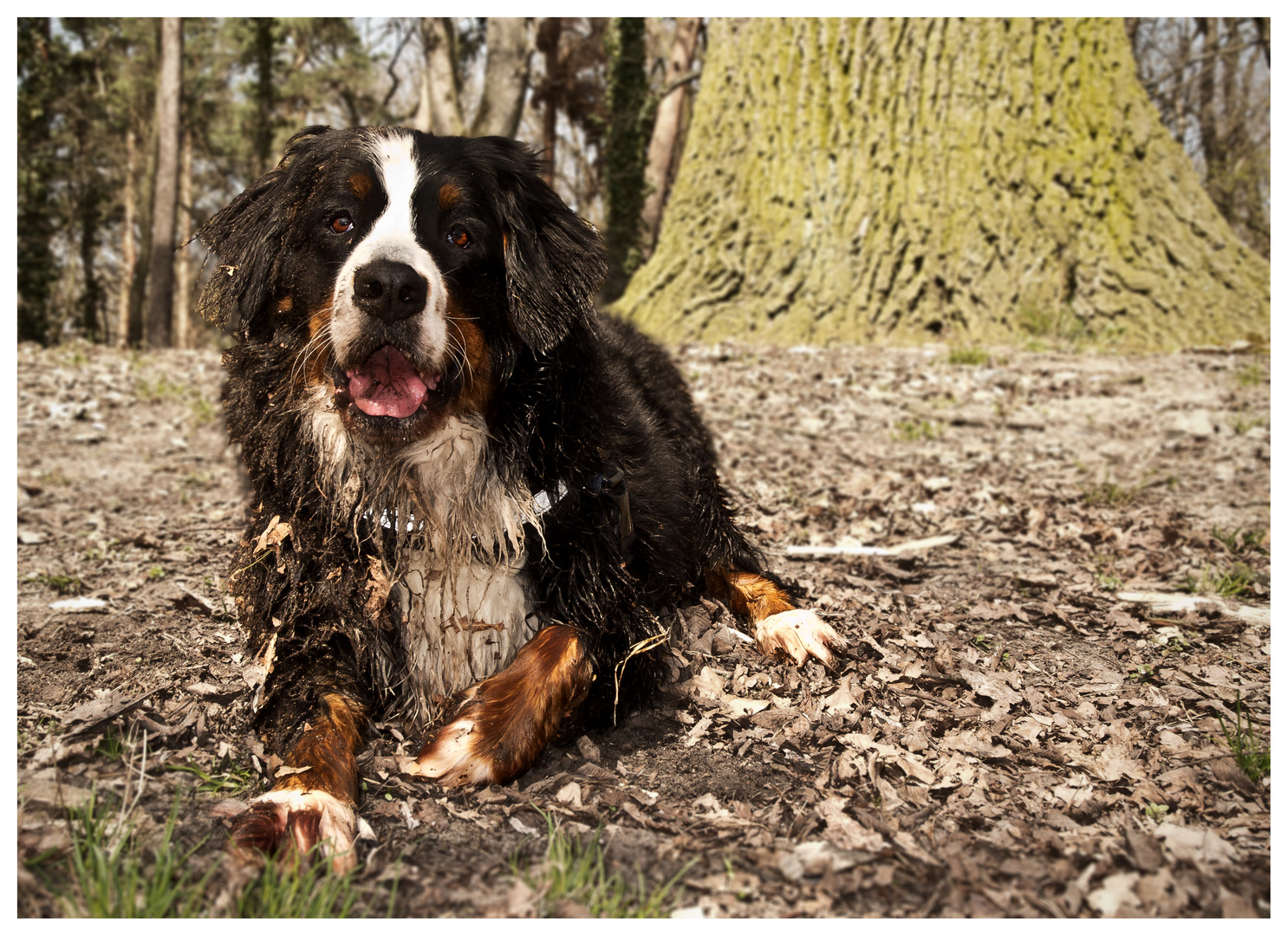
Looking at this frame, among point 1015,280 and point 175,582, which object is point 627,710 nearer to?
point 175,582

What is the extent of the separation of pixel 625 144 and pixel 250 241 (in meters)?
17.9

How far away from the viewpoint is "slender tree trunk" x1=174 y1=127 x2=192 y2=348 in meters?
25.2

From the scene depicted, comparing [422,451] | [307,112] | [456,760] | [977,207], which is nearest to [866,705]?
[456,760]

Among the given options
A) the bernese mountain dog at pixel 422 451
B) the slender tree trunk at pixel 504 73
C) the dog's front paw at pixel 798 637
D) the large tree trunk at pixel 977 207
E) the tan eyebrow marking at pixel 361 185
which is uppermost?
the slender tree trunk at pixel 504 73

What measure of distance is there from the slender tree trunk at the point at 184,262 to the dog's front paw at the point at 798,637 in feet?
68.3

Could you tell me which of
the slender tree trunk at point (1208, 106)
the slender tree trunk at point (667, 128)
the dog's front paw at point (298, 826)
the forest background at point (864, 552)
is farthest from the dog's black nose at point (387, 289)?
the slender tree trunk at point (1208, 106)

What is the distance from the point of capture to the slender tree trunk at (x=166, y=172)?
14.3 meters

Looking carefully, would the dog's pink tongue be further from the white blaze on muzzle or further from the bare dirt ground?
the bare dirt ground

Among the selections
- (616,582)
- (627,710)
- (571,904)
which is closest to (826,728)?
(627,710)

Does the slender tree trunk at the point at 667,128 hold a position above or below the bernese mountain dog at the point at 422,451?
above

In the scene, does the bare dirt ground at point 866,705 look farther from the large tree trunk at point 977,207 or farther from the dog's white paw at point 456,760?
the large tree trunk at point 977,207

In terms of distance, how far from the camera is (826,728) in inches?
104

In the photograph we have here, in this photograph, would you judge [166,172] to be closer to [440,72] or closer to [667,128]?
[440,72]
